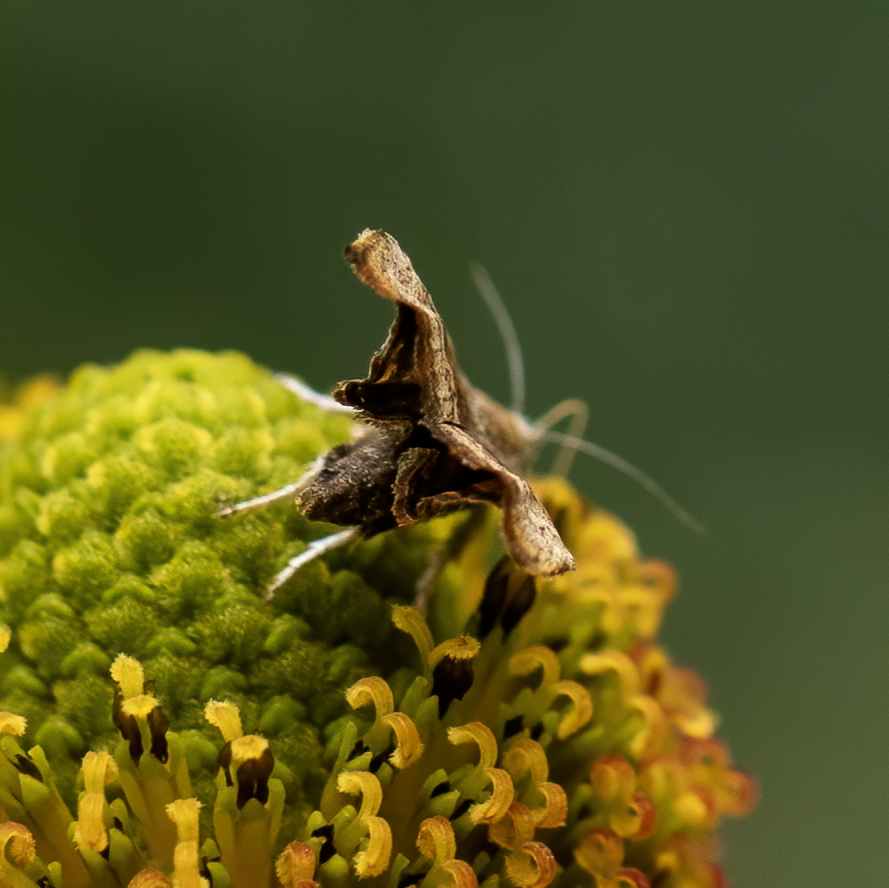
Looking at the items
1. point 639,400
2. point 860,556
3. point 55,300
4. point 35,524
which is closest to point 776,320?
point 639,400

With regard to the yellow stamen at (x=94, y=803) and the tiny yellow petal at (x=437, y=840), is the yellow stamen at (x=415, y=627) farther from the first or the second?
the yellow stamen at (x=94, y=803)

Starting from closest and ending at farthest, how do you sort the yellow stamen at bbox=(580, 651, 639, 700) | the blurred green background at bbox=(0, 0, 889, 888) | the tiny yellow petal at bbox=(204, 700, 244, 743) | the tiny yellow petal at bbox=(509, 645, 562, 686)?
the tiny yellow petal at bbox=(204, 700, 244, 743) < the tiny yellow petal at bbox=(509, 645, 562, 686) < the yellow stamen at bbox=(580, 651, 639, 700) < the blurred green background at bbox=(0, 0, 889, 888)

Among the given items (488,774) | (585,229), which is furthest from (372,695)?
(585,229)

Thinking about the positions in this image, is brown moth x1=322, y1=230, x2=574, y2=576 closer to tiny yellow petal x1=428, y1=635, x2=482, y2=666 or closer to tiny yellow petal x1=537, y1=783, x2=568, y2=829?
tiny yellow petal x1=428, y1=635, x2=482, y2=666

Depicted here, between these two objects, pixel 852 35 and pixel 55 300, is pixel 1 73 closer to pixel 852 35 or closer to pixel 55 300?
pixel 55 300

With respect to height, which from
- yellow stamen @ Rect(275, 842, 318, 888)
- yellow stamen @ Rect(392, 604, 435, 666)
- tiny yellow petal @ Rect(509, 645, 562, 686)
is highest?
tiny yellow petal @ Rect(509, 645, 562, 686)

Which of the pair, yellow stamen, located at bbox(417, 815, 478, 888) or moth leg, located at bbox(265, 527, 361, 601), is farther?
moth leg, located at bbox(265, 527, 361, 601)

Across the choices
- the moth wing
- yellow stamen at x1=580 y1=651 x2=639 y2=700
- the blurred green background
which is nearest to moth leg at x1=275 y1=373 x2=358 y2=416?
the moth wing

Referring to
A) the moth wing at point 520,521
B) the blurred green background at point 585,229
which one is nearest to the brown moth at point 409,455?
the moth wing at point 520,521
